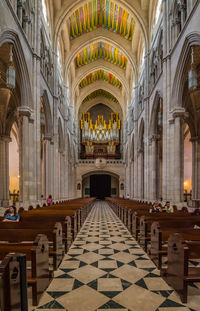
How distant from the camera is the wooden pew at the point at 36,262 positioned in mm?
2752

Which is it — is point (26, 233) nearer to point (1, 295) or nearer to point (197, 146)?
point (1, 295)

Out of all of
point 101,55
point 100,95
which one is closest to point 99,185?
point 100,95

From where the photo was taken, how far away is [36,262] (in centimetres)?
277

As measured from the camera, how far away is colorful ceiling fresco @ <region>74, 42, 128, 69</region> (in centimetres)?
2330

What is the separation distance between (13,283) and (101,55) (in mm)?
26232

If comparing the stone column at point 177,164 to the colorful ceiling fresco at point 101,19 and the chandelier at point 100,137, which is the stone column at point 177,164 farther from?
the chandelier at point 100,137

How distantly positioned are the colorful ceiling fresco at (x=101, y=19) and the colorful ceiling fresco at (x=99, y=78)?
7747mm

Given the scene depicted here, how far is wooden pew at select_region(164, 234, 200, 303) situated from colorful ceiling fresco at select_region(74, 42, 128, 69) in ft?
77.8

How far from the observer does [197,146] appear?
52.9ft

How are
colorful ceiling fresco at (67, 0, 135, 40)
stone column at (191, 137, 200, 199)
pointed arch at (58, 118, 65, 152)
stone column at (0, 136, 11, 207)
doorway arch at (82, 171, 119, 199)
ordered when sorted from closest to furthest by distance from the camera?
stone column at (191, 137, 200, 199), stone column at (0, 136, 11, 207), colorful ceiling fresco at (67, 0, 135, 40), pointed arch at (58, 118, 65, 152), doorway arch at (82, 171, 119, 199)

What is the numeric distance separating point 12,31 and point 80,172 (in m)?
23.1

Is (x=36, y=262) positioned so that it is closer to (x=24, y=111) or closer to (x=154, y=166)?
(x=24, y=111)

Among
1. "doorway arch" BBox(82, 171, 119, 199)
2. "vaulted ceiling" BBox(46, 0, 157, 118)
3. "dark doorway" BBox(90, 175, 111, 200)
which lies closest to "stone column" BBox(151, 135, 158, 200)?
"vaulted ceiling" BBox(46, 0, 157, 118)

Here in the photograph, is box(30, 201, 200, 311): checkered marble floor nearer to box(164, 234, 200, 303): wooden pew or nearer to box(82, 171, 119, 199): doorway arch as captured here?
box(164, 234, 200, 303): wooden pew
